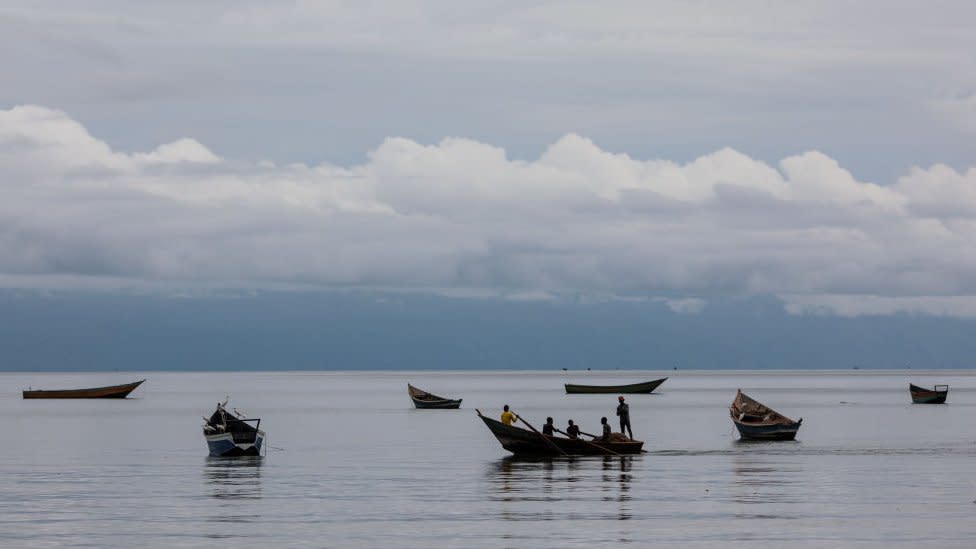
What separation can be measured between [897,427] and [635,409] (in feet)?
162

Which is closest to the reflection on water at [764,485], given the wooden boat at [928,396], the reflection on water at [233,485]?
the reflection on water at [233,485]

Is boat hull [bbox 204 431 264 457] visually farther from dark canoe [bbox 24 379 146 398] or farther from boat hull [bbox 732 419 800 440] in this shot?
dark canoe [bbox 24 379 146 398]

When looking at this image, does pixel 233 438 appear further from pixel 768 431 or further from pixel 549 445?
pixel 768 431

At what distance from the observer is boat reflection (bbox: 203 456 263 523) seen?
4088 centimetres

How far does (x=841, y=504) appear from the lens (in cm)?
4284

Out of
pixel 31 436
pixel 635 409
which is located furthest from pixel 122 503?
pixel 635 409

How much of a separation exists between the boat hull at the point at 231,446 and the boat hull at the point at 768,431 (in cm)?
2748

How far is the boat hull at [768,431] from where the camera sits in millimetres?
77750

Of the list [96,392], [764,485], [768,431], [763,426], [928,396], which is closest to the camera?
[764,485]

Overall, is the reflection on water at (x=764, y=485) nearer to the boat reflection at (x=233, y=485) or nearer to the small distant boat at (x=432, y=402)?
the boat reflection at (x=233, y=485)

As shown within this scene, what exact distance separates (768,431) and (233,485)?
36.6 meters

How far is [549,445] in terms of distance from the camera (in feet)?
201

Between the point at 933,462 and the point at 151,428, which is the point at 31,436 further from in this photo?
the point at 933,462

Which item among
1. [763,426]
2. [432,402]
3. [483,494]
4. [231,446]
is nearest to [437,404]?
[432,402]
